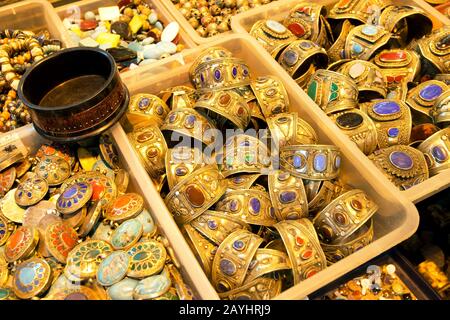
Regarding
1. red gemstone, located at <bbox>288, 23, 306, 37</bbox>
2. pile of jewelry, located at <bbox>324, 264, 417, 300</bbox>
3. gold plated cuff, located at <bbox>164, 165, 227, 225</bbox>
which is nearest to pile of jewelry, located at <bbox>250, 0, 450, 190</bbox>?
red gemstone, located at <bbox>288, 23, 306, 37</bbox>

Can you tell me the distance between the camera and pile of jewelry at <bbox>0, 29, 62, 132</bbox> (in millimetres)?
1468

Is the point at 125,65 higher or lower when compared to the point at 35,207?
higher

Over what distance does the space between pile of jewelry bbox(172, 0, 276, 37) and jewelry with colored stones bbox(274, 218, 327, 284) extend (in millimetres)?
1055

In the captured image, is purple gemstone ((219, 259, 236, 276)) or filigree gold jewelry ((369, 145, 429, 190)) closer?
purple gemstone ((219, 259, 236, 276))

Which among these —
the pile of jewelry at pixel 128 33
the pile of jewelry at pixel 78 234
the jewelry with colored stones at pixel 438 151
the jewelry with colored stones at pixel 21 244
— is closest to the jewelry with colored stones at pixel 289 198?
the pile of jewelry at pixel 78 234

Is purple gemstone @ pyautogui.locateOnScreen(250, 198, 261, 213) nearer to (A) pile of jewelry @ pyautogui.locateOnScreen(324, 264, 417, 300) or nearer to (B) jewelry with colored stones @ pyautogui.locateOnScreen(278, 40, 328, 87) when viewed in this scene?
(A) pile of jewelry @ pyautogui.locateOnScreen(324, 264, 417, 300)

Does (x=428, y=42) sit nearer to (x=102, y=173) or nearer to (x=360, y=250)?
(x=360, y=250)

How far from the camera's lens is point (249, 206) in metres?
1.17

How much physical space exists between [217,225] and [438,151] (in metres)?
0.71

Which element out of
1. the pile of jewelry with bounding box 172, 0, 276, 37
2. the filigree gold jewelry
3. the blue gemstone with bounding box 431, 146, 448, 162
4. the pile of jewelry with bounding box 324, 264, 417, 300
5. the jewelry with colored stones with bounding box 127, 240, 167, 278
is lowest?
the pile of jewelry with bounding box 324, 264, 417, 300

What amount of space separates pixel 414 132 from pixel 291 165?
487 mm

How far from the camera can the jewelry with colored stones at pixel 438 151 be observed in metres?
1.26
